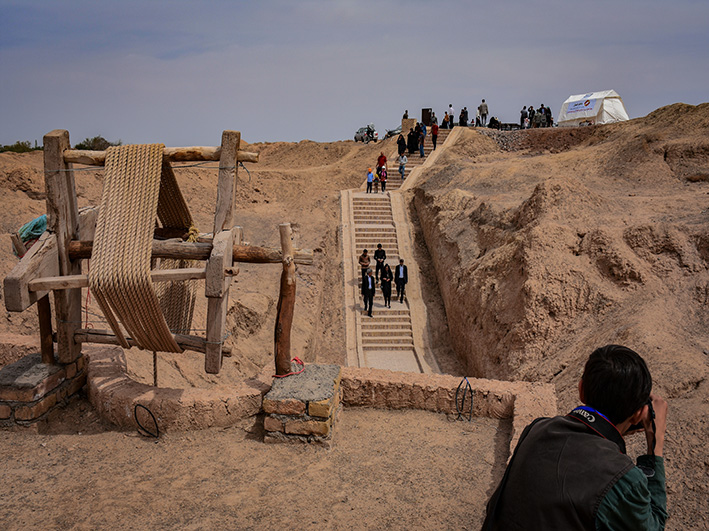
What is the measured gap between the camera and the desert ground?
16.1 feet

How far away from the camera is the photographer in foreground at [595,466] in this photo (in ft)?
6.56

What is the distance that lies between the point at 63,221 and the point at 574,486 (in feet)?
19.9

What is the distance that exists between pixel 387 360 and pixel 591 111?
17.9 metres

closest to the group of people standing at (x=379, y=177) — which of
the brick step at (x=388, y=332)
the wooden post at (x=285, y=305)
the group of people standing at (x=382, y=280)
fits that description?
the group of people standing at (x=382, y=280)

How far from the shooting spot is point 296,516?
4695mm

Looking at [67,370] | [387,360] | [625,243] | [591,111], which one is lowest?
[387,360]

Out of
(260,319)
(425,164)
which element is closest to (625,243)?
(260,319)

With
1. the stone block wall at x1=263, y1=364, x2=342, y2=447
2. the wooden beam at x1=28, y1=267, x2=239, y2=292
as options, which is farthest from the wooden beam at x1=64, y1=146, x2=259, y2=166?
the stone block wall at x1=263, y1=364, x2=342, y2=447

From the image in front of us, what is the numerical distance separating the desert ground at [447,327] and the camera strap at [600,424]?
2.80 meters

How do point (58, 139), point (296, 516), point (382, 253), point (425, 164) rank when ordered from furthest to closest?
point (425, 164) < point (382, 253) < point (58, 139) < point (296, 516)

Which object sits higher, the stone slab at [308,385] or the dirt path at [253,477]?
the stone slab at [308,385]

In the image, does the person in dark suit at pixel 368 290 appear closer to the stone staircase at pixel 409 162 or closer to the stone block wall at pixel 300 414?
the stone staircase at pixel 409 162

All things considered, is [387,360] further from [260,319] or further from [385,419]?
[385,419]

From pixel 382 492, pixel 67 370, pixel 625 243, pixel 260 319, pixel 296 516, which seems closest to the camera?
pixel 296 516
